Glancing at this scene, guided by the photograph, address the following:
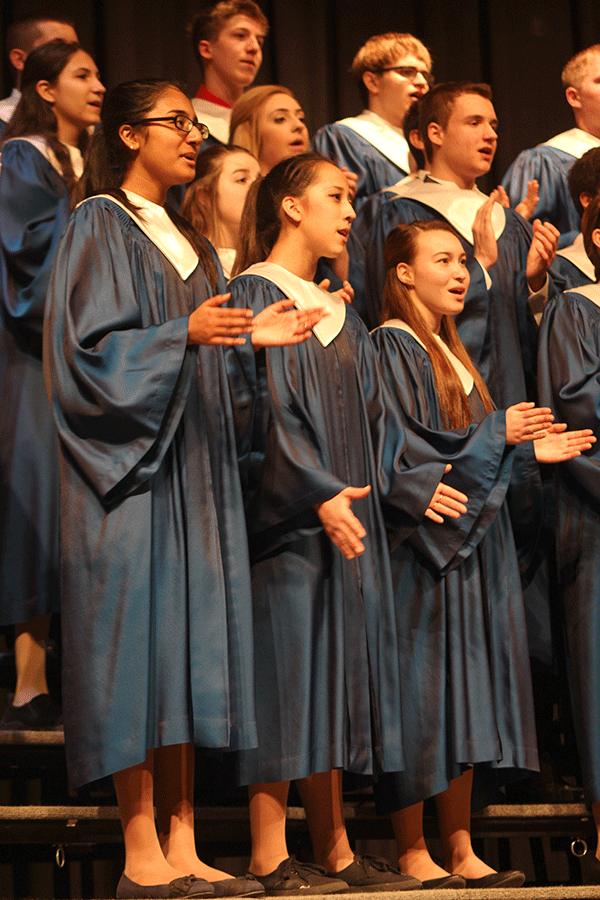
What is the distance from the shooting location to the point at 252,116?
14.8 ft

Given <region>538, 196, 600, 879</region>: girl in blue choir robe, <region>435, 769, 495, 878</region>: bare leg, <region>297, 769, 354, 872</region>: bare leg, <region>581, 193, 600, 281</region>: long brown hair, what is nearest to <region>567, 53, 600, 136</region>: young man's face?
<region>581, 193, 600, 281</region>: long brown hair

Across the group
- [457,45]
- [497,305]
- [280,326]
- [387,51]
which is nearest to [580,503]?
[497,305]

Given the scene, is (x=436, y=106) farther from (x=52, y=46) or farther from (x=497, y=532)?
(x=497, y=532)

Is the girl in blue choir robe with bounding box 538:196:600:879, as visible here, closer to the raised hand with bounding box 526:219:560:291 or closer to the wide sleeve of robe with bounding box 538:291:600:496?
the wide sleeve of robe with bounding box 538:291:600:496

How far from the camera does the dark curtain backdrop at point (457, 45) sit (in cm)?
586

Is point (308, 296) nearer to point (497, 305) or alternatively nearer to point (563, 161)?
point (497, 305)

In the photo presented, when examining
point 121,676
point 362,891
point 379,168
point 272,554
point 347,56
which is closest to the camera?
point 121,676

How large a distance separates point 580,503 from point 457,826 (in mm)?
1035

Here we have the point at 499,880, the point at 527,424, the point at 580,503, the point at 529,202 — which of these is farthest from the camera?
the point at 529,202

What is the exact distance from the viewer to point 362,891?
9.25 ft

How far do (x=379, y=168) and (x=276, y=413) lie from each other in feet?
6.96

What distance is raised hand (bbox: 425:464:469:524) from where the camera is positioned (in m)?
3.19

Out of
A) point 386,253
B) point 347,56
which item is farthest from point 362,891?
point 347,56

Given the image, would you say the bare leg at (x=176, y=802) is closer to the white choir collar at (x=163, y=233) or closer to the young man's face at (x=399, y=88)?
the white choir collar at (x=163, y=233)
